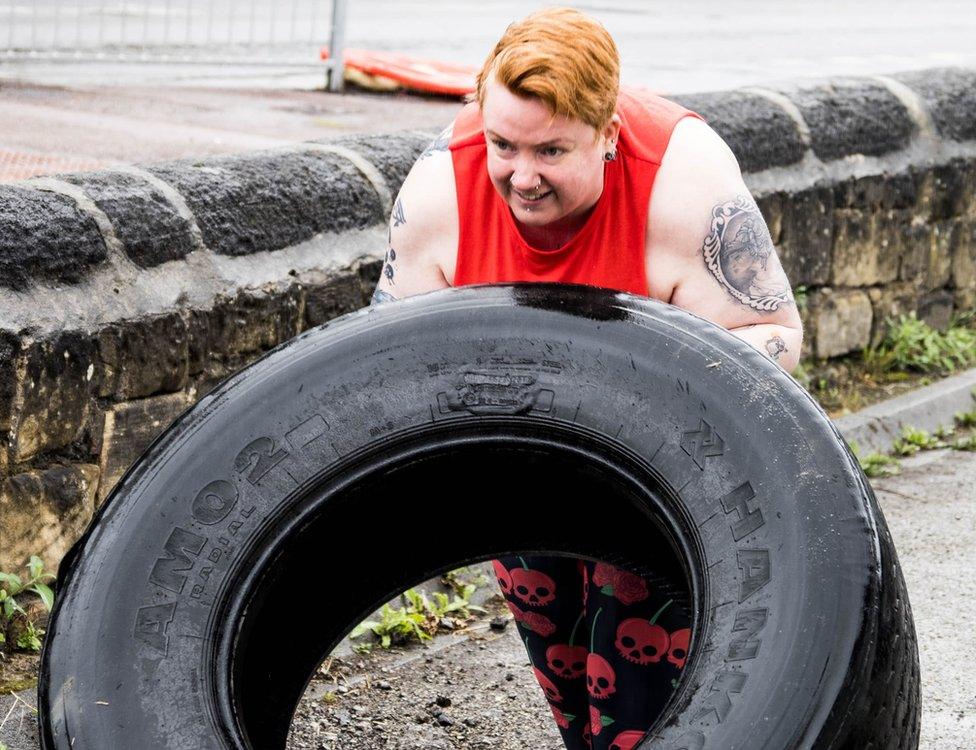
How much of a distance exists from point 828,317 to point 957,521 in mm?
1125

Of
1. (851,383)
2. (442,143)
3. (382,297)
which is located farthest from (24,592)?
(851,383)

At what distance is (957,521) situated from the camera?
4.83m

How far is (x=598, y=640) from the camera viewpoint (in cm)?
285

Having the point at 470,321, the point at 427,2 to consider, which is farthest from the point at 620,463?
the point at 427,2

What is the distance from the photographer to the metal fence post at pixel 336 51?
788 cm

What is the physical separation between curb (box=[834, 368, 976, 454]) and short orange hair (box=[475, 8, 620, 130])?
10.5 feet

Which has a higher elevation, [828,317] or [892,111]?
[892,111]

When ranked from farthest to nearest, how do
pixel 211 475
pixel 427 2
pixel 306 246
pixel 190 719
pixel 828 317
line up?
pixel 427 2 → pixel 828 317 → pixel 306 246 → pixel 211 475 → pixel 190 719

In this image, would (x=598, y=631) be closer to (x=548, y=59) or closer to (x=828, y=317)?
(x=548, y=59)

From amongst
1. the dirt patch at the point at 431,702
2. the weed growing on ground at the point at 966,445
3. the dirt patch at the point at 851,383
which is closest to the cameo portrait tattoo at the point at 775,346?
the dirt patch at the point at 431,702

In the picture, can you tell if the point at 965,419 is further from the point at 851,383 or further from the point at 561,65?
the point at 561,65

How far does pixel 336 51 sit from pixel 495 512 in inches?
232

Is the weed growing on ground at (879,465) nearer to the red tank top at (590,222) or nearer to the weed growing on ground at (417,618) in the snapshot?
the weed growing on ground at (417,618)

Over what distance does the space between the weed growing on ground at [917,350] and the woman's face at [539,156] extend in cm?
377
